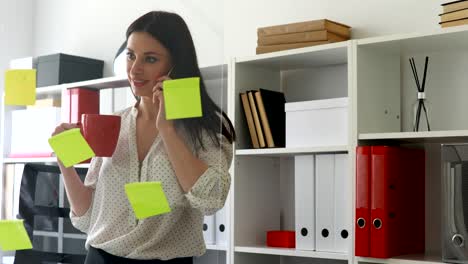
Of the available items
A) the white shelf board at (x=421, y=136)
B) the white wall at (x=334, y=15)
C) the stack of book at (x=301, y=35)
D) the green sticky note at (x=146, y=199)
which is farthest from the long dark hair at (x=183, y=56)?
the white wall at (x=334, y=15)

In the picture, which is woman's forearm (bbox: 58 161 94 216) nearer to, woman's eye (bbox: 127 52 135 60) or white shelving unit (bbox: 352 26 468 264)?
woman's eye (bbox: 127 52 135 60)

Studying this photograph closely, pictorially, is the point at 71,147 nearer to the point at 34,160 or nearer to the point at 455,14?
the point at 34,160

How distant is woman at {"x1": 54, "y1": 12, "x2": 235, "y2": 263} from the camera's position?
116 centimetres

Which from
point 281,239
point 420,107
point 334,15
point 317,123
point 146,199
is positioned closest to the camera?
point 146,199

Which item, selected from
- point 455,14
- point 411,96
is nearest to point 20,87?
point 455,14

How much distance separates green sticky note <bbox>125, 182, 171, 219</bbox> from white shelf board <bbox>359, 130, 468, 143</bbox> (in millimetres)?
1360

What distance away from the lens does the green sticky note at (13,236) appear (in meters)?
1.18

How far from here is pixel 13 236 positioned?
120 cm

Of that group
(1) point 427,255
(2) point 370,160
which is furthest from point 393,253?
(2) point 370,160

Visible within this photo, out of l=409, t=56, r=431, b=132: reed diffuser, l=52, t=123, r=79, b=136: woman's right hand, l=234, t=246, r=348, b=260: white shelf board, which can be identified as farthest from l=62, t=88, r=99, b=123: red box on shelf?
l=409, t=56, r=431, b=132: reed diffuser

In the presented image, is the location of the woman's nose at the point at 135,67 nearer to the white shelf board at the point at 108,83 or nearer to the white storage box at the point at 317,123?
the white shelf board at the point at 108,83

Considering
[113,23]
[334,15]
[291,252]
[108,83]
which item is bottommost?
[291,252]

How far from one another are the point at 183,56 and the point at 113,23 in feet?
0.54

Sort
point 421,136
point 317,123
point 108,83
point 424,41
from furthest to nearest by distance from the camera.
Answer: point 317,123, point 424,41, point 421,136, point 108,83
